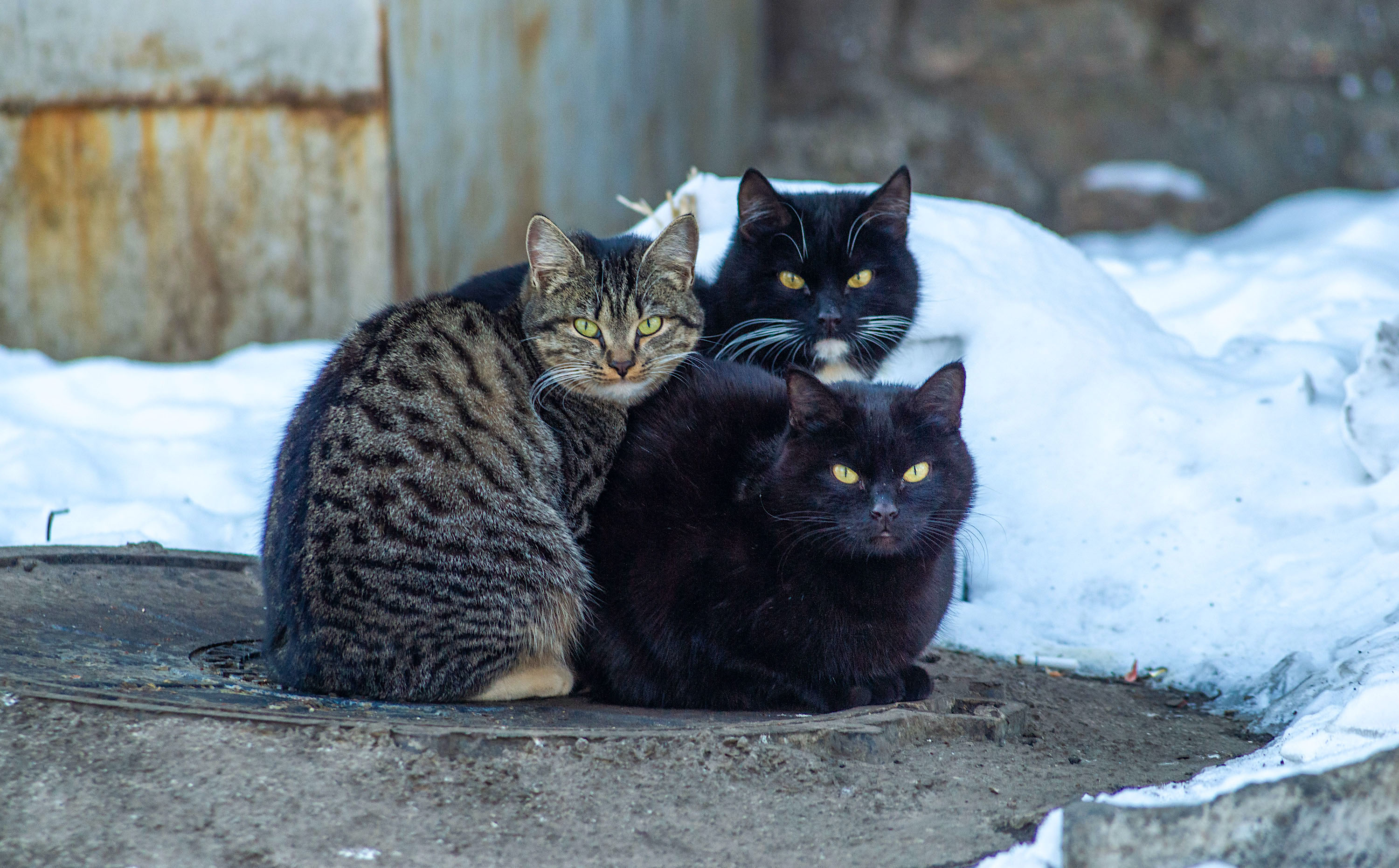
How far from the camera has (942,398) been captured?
2.52 m

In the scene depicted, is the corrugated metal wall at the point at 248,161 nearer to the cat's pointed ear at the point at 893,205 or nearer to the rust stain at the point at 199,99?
the rust stain at the point at 199,99

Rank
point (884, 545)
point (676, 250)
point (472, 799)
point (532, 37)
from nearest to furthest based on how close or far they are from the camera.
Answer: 1. point (472, 799)
2. point (884, 545)
3. point (676, 250)
4. point (532, 37)

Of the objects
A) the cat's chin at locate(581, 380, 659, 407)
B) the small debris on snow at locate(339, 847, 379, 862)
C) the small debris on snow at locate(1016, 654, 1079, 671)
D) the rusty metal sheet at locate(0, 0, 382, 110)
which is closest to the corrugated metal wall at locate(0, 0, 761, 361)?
the rusty metal sheet at locate(0, 0, 382, 110)

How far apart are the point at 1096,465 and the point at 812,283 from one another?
1.14 metres

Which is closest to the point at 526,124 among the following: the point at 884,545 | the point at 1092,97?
the point at 1092,97

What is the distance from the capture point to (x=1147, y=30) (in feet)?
22.4

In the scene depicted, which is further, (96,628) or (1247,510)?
(1247,510)

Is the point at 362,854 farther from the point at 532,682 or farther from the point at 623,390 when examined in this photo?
the point at 623,390

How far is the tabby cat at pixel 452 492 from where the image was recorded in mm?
2467

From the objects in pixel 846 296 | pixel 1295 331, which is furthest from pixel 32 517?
pixel 1295 331

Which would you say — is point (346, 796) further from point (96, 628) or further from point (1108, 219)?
point (1108, 219)

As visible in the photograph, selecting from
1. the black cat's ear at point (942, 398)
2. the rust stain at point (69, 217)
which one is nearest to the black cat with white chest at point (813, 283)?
the black cat's ear at point (942, 398)

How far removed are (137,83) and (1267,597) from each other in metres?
4.47

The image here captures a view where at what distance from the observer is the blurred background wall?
494 centimetres
